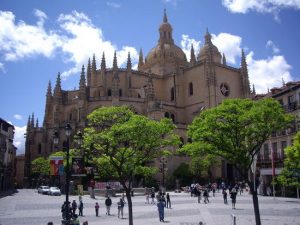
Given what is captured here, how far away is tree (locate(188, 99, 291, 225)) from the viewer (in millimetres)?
15828

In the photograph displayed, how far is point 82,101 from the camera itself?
186 feet

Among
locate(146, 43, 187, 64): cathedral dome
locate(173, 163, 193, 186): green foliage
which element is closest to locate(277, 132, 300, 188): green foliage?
locate(173, 163, 193, 186): green foliage

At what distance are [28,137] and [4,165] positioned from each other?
11.9 meters

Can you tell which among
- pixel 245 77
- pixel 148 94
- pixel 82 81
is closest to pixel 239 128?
pixel 148 94

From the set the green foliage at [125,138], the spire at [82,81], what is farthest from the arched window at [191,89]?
the green foliage at [125,138]

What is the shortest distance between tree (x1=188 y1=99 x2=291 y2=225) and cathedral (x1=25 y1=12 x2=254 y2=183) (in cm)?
3759

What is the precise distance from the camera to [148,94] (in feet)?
188

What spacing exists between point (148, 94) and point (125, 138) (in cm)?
4034

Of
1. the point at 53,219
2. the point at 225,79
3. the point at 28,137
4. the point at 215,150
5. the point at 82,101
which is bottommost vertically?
the point at 53,219

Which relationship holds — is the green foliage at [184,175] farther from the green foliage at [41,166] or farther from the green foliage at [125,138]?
the green foliage at [125,138]

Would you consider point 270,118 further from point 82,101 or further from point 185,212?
point 82,101

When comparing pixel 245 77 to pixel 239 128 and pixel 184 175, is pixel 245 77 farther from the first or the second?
pixel 239 128

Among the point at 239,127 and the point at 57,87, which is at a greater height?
the point at 57,87

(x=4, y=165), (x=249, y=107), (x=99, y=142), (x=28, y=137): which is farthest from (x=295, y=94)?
(x=28, y=137)
